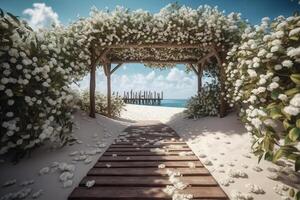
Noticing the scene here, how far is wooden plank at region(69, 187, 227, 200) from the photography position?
259cm

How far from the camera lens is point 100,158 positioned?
161 inches

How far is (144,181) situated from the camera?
3.03 m

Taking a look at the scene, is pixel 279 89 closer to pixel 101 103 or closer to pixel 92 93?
pixel 92 93

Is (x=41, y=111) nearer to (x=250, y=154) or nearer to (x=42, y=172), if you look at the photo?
(x=42, y=172)

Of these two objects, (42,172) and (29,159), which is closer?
(42,172)

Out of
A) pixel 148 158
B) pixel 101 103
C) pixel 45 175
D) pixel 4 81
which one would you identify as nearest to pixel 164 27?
pixel 148 158

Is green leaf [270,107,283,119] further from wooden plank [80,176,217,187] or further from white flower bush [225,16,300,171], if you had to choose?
wooden plank [80,176,217,187]

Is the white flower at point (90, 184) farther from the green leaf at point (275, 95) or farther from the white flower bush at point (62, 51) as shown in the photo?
the green leaf at point (275, 95)

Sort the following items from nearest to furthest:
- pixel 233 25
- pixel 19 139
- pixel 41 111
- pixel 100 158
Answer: pixel 19 139
pixel 41 111
pixel 100 158
pixel 233 25

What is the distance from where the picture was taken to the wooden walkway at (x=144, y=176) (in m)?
2.65

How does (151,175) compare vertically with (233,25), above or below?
below

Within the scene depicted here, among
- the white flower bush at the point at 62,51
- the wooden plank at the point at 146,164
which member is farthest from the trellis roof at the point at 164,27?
the wooden plank at the point at 146,164

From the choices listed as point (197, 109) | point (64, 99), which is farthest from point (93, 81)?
point (197, 109)

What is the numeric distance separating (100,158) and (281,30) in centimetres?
375
